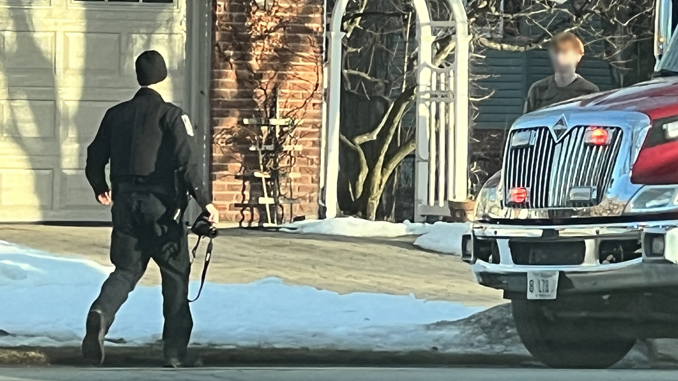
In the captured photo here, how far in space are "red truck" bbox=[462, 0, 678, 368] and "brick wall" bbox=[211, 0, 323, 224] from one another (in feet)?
18.7

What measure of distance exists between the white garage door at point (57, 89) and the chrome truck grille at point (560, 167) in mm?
6407

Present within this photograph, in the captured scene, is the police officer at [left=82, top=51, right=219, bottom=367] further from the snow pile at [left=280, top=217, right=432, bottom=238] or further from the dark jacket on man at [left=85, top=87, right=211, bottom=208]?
the snow pile at [left=280, top=217, right=432, bottom=238]

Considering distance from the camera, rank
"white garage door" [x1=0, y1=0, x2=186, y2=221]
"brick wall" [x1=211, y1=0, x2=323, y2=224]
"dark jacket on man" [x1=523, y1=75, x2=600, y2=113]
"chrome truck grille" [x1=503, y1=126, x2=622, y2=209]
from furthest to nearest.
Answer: "brick wall" [x1=211, y1=0, x2=323, y2=224] → "white garage door" [x1=0, y1=0, x2=186, y2=221] → "dark jacket on man" [x1=523, y1=75, x2=600, y2=113] → "chrome truck grille" [x1=503, y1=126, x2=622, y2=209]

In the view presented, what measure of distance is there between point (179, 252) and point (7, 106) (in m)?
6.04

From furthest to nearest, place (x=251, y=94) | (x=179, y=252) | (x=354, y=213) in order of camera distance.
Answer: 1. (x=354, y=213)
2. (x=251, y=94)
3. (x=179, y=252)

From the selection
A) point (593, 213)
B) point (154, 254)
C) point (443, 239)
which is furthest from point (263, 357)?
point (443, 239)

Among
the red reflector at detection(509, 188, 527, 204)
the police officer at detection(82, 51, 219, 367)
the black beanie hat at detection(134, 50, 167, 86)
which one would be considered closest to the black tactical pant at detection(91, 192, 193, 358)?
the police officer at detection(82, 51, 219, 367)

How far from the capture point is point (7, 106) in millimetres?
14109

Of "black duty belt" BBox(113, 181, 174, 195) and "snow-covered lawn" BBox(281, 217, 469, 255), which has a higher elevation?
"black duty belt" BBox(113, 181, 174, 195)

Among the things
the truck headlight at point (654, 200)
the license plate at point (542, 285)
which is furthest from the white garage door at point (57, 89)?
the truck headlight at point (654, 200)

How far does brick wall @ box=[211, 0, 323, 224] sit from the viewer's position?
14320 mm

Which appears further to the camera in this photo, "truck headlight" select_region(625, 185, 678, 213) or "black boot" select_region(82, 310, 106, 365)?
"black boot" select_region(82, 310, 106, 365)

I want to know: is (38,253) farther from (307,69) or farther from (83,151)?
(307,69)

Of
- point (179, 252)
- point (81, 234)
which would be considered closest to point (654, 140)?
point (179, 252)
